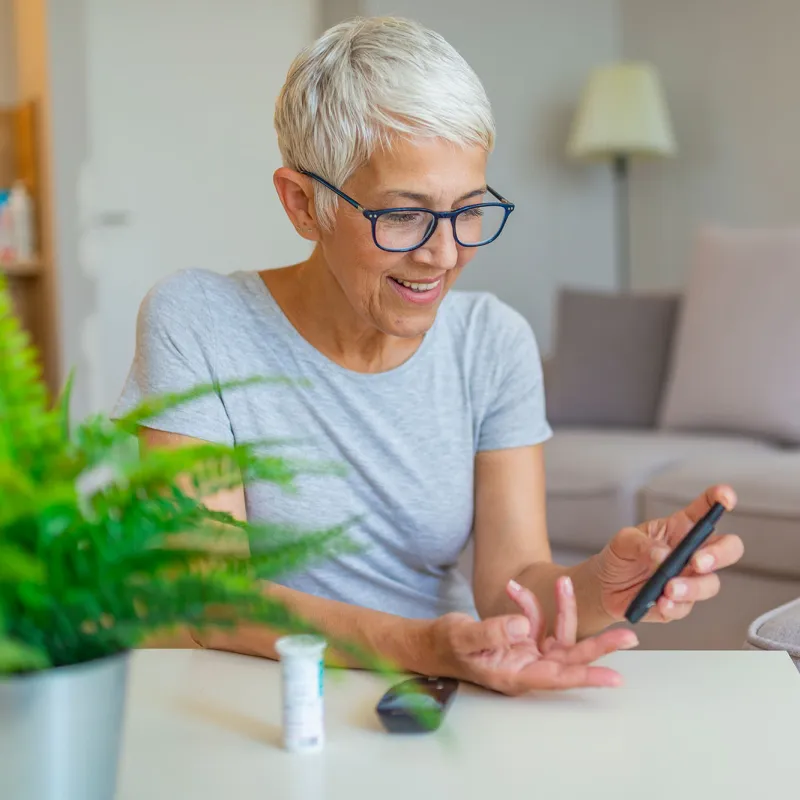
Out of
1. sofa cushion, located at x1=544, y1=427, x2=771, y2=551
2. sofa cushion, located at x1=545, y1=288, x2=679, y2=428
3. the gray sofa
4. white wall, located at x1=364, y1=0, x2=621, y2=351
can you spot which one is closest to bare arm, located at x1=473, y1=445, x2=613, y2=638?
the gray sofa

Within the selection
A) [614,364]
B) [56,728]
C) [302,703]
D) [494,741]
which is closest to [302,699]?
[302,703]

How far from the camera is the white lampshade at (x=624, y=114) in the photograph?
412 cm

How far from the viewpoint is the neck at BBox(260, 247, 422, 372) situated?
1.35 m

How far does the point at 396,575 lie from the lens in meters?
1.37

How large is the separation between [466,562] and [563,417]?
847 mm

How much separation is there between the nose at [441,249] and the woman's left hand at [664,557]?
1.07ft

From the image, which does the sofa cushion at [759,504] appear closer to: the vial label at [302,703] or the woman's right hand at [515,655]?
the woman's right hand at [515,655]

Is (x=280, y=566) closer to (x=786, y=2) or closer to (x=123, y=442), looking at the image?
(x=123, y=442)

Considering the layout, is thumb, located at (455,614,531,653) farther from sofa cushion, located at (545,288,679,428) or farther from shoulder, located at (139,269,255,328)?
sofa cushion, located at (545,288,679,428)

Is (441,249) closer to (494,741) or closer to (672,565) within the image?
(672,565)

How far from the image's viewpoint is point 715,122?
4312 mm

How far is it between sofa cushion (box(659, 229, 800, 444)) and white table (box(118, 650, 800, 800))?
2.07 m

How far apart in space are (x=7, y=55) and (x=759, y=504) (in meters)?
3.62

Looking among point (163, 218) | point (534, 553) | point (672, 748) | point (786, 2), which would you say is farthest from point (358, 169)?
point (786, 2)
